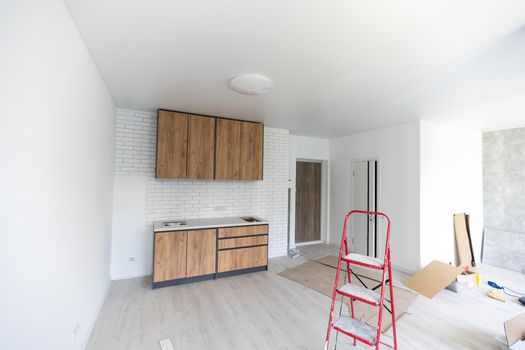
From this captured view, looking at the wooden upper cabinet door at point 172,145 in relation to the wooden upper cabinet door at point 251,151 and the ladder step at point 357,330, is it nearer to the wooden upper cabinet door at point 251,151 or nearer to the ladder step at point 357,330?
the wooden upper cabinet door at point 251,151

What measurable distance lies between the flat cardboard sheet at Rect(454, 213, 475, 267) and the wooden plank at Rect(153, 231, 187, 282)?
5.08 meters

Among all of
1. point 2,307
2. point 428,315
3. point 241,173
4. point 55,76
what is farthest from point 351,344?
point 55,76

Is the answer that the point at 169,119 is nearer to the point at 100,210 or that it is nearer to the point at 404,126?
the point at 100,210

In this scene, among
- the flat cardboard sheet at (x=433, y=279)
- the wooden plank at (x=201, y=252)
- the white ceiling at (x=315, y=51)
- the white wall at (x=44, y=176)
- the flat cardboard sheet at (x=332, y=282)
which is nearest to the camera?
the white wall at (x=44, y=176)

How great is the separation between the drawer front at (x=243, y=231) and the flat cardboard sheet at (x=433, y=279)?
2444 mm

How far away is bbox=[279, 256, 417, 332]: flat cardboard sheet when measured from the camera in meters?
2.91

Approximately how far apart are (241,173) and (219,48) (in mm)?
2600

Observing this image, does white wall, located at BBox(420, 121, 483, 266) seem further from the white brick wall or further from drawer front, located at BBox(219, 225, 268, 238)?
drawer front, located at BBox(219, 225, 268, 238)

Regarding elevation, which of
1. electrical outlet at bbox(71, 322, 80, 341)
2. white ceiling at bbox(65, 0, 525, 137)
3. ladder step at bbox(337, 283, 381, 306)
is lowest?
electrical outlet at bbox(71, 322, 80, 341)

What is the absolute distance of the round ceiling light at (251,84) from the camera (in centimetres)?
258

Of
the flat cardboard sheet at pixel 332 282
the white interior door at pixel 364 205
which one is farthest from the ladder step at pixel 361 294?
the white interior door at pixel 364 205

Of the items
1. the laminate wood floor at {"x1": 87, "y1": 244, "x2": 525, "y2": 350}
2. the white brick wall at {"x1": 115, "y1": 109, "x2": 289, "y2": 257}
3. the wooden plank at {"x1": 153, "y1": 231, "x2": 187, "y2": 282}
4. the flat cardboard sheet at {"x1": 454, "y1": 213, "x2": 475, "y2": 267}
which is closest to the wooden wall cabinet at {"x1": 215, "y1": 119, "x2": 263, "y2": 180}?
the white brick wall at {"x1": 115, "y1": 109, "x2": 289, "y2": 257}

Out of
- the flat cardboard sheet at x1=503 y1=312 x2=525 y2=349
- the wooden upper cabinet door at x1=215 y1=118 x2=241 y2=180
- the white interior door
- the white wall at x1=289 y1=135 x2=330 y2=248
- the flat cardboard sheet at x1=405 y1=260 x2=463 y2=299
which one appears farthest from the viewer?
the white wall at x1=289 y1=135 x2=330 y2=248

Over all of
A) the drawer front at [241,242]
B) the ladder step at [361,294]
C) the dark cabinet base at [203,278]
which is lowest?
the dark cabinet base at [203,278]
